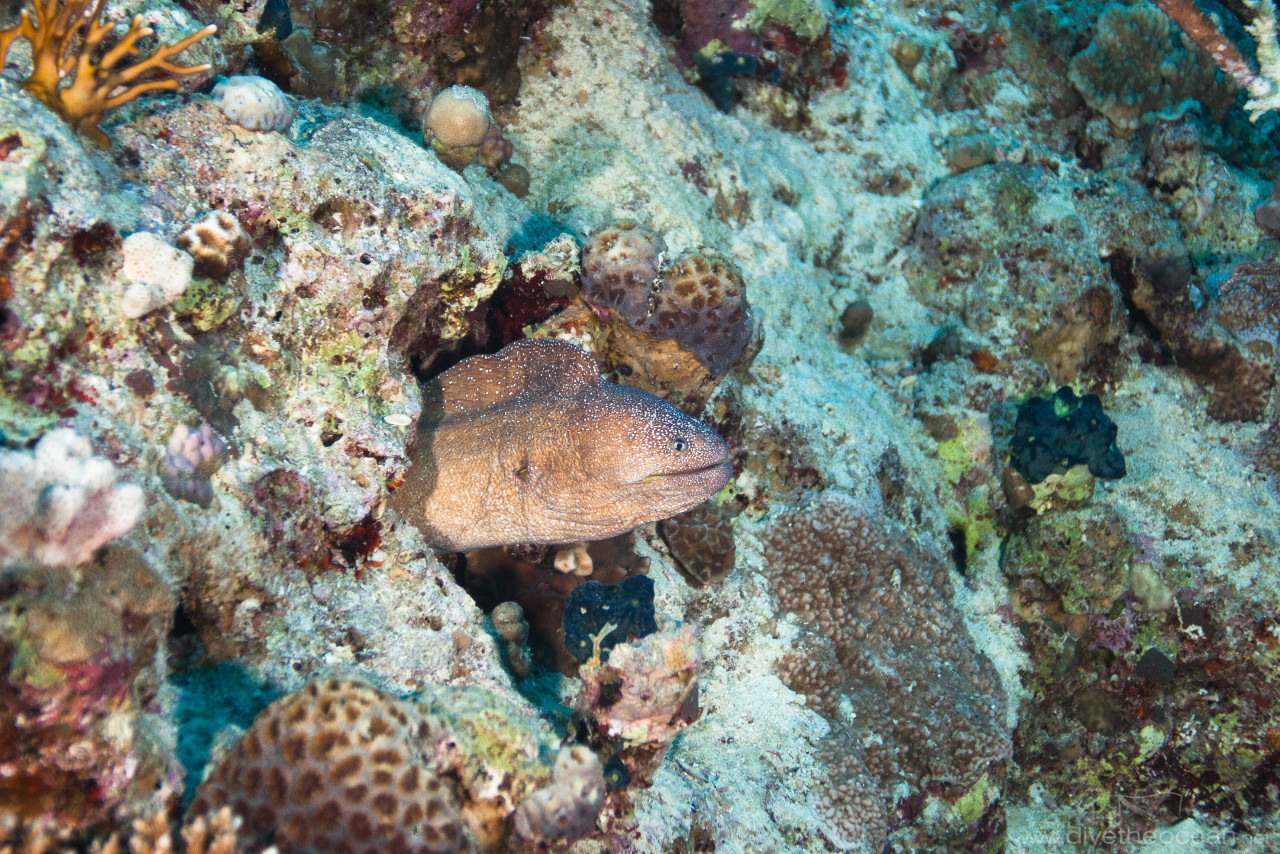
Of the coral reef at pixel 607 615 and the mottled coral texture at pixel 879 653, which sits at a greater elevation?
the coral reef at pixel 607 615

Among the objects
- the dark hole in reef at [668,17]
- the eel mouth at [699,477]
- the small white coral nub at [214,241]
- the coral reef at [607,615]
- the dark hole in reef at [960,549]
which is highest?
the dark hole in reef at [668,17]

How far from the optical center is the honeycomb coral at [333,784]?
147 cm

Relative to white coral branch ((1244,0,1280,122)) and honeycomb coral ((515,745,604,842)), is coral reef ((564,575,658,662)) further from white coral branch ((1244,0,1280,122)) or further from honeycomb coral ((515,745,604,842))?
white coral branch ((1244,0,1280,122))

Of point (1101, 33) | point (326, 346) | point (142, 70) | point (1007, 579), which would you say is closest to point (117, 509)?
point (326, 346)

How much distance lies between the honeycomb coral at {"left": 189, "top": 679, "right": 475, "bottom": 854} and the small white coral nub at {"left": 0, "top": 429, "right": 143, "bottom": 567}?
1.75 feet

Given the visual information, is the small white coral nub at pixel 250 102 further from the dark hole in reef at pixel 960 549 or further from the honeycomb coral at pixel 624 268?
the dark hole in reef at pixel 960 549

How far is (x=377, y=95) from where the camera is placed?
3.94 meters

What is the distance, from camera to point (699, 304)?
10.3 feet

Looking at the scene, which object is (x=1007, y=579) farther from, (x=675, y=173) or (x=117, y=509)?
(x=117, y=509)

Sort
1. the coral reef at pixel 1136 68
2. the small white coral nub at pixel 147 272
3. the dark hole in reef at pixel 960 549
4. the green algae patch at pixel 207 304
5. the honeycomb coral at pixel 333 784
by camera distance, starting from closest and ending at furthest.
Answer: the honeycomb coral at pixel 333 784
the small white coral nub at pixel 147 272
the green algae patch at pixel 207 304
the dark hole in reef at pixel 960 549
the coral reef at pixel 1136 68

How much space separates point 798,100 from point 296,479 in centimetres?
497

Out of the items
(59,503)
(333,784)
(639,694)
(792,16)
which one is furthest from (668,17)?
(333,784)

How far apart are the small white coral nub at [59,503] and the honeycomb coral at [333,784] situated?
534 millimetres

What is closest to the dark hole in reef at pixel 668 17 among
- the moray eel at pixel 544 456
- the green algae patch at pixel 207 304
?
the moray eel at pixel 544 456
